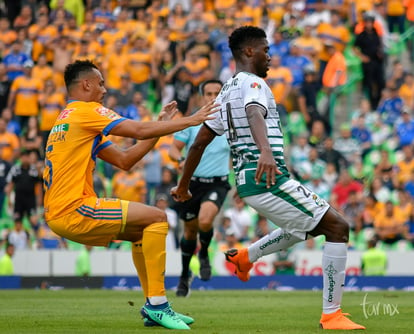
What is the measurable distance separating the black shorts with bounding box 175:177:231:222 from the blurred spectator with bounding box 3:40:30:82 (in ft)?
40.2

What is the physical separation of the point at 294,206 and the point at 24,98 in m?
16.2

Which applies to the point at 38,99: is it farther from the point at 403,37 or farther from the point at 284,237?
the point at 284,237

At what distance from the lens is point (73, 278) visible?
59.5 feet

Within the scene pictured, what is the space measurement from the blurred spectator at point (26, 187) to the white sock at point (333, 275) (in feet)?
44.6

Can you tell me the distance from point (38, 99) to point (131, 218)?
1557 cm

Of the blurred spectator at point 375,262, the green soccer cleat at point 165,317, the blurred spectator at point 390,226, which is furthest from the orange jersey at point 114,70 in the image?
the green soccer cleat at point 165,317

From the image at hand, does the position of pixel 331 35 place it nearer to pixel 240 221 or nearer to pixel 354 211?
pixel 354 211

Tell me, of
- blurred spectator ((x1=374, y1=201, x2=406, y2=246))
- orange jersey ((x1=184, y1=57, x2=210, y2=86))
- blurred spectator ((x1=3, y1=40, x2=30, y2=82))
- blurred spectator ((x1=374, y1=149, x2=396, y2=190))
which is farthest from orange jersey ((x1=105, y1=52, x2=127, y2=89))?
blurred spectator ((x1=374, y1=201, x2=406, y2=246))

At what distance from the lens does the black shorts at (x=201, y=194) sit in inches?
539

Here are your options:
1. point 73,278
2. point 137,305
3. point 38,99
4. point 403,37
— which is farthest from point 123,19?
point 137,305

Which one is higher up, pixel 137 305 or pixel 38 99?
pixel 38 99

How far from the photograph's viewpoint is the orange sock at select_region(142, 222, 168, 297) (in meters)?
9.10

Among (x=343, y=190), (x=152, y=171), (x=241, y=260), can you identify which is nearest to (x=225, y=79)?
(x=152, y=171)

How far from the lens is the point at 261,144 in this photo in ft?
28.4
